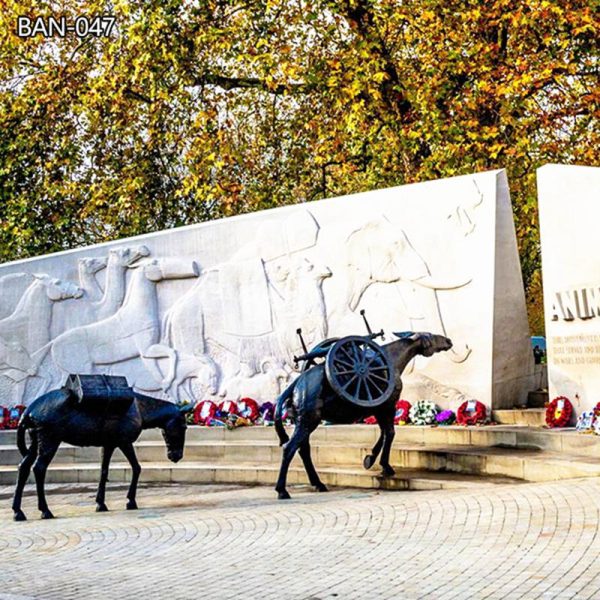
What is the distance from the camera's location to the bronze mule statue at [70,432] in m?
11.5

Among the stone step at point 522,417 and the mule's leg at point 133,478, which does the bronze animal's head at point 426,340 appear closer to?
the stone step at point 522,417

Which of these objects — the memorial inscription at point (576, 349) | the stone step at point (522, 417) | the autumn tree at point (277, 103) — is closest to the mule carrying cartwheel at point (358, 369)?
the stone step at point (522, 417)

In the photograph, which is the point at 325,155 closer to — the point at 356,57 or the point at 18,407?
the point at 356,57

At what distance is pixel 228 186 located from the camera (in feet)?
75.2

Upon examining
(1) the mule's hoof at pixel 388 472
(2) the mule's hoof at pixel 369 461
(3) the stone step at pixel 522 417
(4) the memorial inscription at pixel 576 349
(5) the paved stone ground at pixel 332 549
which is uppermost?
(4) the memorial inscription at pixel 576 349

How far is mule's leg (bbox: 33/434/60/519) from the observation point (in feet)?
37.7

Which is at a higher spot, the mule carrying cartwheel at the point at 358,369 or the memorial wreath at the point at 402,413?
the mule carrying cartwheel at the point at 358,369

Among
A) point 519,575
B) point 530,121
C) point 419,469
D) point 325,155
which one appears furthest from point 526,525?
point 325,155

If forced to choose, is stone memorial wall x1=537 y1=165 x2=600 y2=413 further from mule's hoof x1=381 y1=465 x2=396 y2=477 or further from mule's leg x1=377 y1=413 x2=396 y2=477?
mule's hoof x1=381 y1=465 x2=396 y2=477

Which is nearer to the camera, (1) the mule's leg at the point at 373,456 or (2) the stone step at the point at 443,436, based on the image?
(2) the stone step at the point at 443,436

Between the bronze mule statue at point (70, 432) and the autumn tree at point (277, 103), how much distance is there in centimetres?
996

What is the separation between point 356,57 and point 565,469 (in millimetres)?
11766

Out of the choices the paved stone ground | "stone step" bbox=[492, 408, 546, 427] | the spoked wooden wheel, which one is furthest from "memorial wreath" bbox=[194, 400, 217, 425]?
the paved stone ground

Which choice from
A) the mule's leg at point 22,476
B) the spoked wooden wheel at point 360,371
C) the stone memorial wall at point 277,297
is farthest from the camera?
the stone memorial wall at point 277,297
